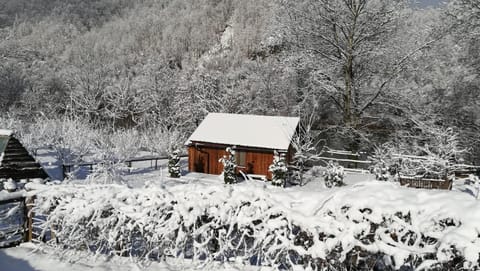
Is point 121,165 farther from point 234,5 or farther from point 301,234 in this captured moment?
point 234,5

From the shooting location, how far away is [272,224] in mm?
5012

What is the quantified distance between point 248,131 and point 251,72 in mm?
22669

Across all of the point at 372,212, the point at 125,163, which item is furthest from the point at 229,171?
the point at 372,212

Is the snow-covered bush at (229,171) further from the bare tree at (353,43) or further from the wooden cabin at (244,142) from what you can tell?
the bare tree at (353,43)

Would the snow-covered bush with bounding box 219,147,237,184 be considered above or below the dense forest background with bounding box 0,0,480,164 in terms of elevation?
below

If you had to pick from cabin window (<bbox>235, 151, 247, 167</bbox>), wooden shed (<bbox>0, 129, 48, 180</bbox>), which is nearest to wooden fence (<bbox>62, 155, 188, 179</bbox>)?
cabin window (<bbox>235, 151, 247, 167</bbox>)

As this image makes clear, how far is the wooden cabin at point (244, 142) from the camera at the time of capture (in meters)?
19.3

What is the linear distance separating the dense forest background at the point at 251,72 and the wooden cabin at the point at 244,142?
181cm

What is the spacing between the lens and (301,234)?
491 cm

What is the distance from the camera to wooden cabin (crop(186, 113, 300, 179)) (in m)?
19.3

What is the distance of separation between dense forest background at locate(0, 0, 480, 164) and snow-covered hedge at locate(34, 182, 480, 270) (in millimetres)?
13582

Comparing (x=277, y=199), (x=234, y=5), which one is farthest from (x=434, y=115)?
(x=234, y=5)

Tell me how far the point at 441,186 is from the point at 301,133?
8.38m

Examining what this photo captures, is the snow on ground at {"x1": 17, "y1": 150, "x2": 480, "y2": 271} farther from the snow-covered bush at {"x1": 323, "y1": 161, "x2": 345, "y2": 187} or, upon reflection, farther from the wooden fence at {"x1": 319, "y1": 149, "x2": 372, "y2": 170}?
the wooden fence at {"x1": 319, "y1": 149, "x2": 372, "y2": 170}
